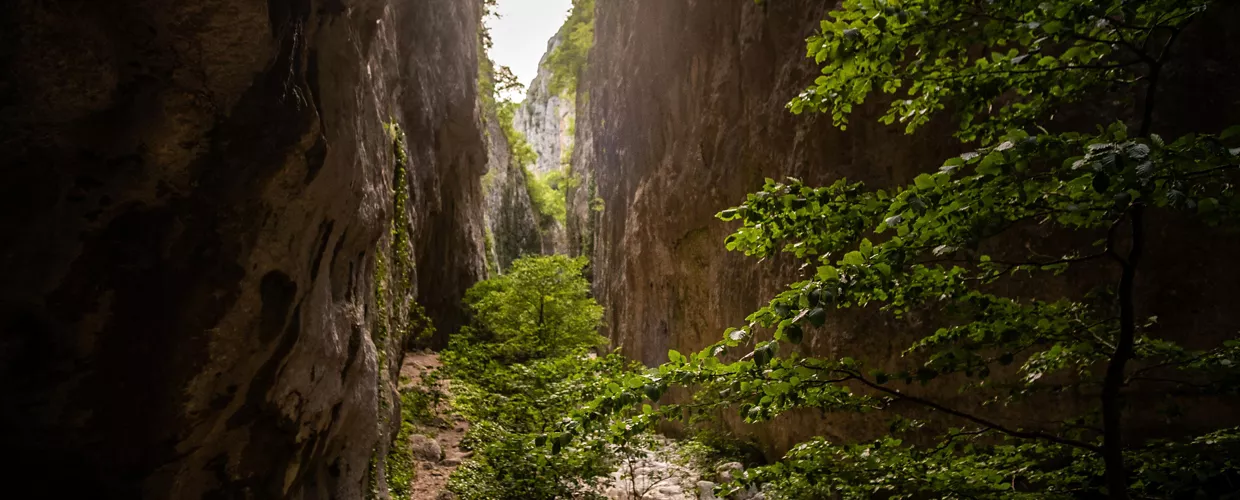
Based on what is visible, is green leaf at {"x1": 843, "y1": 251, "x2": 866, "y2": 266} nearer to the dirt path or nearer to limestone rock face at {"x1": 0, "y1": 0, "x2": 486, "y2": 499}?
limestone rock face at {"x1": 0, "y1": 0, "x2": 486, "y2": 499}

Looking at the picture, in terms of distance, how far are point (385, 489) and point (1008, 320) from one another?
272 inches

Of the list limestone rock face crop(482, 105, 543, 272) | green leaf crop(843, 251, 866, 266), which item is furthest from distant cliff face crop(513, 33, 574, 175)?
green leaf crop(843, 251, 866, 266)

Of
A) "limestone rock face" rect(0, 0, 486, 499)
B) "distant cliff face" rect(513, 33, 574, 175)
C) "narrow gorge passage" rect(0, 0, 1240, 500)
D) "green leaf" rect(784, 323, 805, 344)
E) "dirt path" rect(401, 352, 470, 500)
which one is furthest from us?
"distant cliff face" rect(513, 33, 574, 175)

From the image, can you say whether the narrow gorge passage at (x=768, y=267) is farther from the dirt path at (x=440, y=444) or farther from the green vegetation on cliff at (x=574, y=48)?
the green vegetation on cliff at (x=574, y=48)

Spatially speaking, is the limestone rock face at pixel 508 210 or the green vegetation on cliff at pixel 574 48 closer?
the green vegetation on cliff at pixel 574 48

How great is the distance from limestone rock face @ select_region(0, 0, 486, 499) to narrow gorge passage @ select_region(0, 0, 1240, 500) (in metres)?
0.01

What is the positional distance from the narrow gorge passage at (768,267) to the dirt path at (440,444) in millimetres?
646

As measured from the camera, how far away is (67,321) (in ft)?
10.4

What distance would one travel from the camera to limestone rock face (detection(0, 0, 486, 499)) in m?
3.08

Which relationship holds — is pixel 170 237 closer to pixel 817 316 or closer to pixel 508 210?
pixel 817 316

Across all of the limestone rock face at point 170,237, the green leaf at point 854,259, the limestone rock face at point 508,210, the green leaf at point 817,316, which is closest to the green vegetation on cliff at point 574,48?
the limestone rock face at point 508,210

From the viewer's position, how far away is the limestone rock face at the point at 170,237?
3084mm

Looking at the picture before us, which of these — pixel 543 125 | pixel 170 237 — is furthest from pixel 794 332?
pixel 543 125

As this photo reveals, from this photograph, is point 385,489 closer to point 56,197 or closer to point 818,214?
point 56,197
